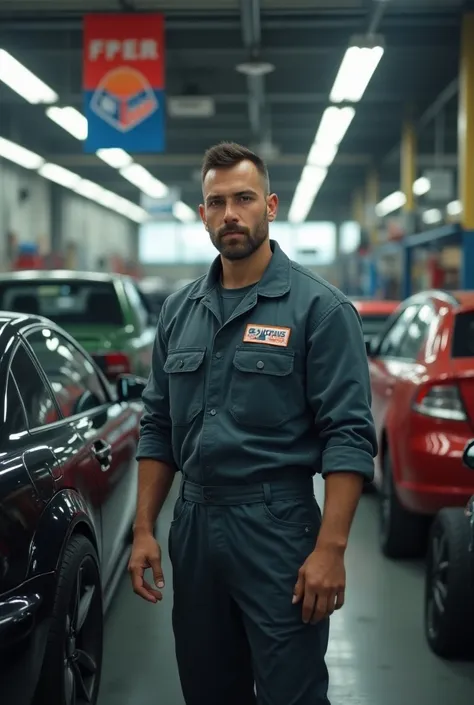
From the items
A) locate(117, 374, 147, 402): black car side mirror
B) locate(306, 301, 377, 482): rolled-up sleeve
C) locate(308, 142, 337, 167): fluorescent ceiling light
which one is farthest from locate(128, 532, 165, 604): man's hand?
locate(308, 142, 337, 167): fluorescent ceiling light

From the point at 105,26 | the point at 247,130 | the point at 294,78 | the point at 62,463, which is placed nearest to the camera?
the point at 62,463

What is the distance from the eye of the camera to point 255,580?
2.26 metres

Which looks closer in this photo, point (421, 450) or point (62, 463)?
point (62, 463)

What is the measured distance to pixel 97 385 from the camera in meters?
4.66

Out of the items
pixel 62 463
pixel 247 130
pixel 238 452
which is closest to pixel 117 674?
pixel 62 463

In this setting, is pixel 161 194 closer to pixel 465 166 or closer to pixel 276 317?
pixel 465 166

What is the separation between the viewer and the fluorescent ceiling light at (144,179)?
23875 millimetres

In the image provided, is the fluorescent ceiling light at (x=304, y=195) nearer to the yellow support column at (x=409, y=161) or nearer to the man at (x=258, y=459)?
the yellow support column at (x=409, y=161)

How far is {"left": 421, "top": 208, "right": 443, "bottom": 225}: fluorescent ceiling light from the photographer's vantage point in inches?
1048

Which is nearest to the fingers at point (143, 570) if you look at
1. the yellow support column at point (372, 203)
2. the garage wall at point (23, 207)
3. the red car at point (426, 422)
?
the red car at point (426, 422)

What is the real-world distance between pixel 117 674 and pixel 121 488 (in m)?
0.78

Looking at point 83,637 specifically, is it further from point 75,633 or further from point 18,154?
point 18,154

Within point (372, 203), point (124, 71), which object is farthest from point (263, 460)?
point (372, 203)

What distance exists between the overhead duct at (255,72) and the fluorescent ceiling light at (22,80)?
266 cm
